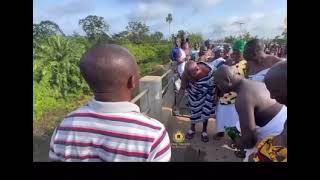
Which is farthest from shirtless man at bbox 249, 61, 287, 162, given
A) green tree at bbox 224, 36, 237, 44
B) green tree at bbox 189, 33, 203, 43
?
green tree at bbox 189, 33, 203, 43

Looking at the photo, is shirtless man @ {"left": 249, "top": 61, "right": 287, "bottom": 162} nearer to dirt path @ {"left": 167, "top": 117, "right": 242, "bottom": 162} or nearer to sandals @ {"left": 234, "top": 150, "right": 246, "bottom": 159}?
sandals @ {"left": 234, "top": 150, "right": 246, "bottom": 159}

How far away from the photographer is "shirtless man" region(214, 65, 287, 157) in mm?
3566

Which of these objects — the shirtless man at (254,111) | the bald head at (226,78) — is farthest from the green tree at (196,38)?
the shirtless man at (254,111)

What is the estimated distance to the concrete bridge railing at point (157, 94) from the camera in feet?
12.1

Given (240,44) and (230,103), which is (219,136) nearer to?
(230,103)

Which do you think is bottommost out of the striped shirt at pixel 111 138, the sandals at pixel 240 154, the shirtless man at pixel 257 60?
the sandals at pixel 240 154

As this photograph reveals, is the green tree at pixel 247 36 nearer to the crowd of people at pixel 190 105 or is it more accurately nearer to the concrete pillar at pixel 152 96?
the crowd of people at pixel 190 105

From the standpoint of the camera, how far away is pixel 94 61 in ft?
11.2

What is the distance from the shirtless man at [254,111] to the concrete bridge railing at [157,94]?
1.50 feet

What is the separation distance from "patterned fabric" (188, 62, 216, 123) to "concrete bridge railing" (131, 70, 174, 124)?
18 cm

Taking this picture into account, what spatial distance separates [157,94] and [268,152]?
0.97 metres
